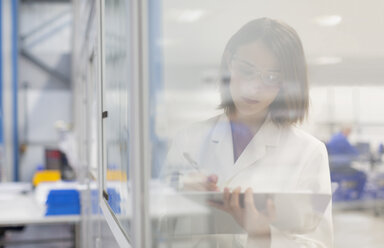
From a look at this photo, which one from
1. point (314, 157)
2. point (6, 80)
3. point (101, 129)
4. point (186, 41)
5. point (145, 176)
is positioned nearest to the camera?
point (314, 157)

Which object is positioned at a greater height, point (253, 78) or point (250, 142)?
point (253, 78)

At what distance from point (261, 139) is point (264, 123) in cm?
3

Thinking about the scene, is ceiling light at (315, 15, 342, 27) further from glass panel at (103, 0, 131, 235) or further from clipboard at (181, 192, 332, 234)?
glass panel at (103, 0, 131, 235)

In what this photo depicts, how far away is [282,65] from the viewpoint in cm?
73

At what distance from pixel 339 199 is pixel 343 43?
227mm

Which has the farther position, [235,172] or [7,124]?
[7,124]

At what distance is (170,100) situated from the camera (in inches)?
32.8

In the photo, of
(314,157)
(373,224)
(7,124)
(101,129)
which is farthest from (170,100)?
(7,124)

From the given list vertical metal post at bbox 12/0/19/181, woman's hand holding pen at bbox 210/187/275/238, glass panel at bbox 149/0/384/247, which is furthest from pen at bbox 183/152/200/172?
vertical metal post at bbox 12/0/19/181

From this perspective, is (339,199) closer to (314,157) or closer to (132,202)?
(314,157)

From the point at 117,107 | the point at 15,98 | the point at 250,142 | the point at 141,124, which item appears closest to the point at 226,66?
the point at 250,142

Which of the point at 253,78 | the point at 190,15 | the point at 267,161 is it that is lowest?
the point at 267,161

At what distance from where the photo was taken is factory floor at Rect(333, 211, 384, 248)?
0.58 metres

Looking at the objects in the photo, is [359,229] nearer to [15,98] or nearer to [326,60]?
[326,60]
